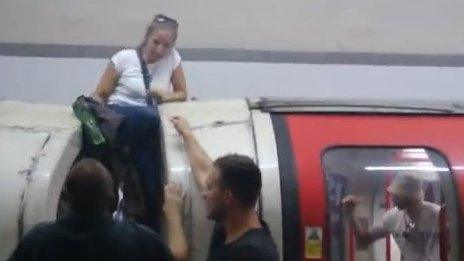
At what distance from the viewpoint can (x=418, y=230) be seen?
143 inches

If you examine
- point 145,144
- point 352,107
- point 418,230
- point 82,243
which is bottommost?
point 418,230

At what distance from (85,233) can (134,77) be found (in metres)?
1.28

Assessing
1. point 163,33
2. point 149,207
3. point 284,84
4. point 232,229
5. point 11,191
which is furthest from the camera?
point 284,84

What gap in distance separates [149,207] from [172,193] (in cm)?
22

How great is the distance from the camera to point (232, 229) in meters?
2.88

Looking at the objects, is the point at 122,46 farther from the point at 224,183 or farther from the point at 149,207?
the point at 224,183

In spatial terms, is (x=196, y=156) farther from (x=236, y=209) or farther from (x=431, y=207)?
(x=431, y=207)

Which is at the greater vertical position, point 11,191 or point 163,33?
point 163,33

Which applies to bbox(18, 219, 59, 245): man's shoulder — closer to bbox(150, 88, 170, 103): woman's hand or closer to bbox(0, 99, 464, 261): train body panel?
bbox(0, 99, 464, 261): train body panel

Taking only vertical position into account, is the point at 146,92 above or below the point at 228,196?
above

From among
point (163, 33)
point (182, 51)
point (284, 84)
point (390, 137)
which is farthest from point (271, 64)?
point (390, 137)

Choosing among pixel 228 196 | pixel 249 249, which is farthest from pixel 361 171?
pixel 249 249

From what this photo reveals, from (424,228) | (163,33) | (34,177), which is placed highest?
(163,33)

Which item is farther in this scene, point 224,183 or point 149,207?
point 149,207
